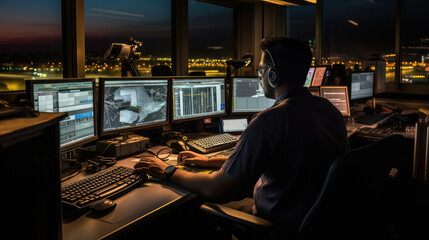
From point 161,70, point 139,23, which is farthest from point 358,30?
point 161,70

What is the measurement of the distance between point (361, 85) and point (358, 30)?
208 centimetres

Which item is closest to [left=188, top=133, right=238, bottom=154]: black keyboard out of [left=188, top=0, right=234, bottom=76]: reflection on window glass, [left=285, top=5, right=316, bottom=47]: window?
[left=188, top=0, right=234, bottom=76]: reflection on window glass

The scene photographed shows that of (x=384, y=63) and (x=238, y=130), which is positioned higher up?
(x=384, y=63)

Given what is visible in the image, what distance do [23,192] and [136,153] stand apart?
1.46 metres

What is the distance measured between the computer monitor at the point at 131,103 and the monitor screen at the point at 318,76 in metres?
2.03

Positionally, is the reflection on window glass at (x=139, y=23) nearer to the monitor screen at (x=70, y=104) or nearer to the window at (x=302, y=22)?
the monitor screen at (x=70, y=104)

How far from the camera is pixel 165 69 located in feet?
11.2

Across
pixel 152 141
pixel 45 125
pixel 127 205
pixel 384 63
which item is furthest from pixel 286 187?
pixel 384 63

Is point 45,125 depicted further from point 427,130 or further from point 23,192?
point 427,130

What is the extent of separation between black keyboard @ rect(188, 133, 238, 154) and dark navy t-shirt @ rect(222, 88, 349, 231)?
0.90 meters

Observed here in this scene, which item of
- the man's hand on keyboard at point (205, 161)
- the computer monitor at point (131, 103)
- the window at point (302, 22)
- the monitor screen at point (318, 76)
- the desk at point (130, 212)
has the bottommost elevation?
the desk at point (130, 212)

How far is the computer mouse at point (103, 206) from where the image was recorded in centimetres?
134

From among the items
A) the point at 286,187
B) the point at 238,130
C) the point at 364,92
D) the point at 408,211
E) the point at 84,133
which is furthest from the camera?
the point at 364,92

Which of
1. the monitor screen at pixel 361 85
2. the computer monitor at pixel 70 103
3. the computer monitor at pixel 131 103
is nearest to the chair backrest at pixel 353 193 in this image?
the computer monitor at pixel 70 103
